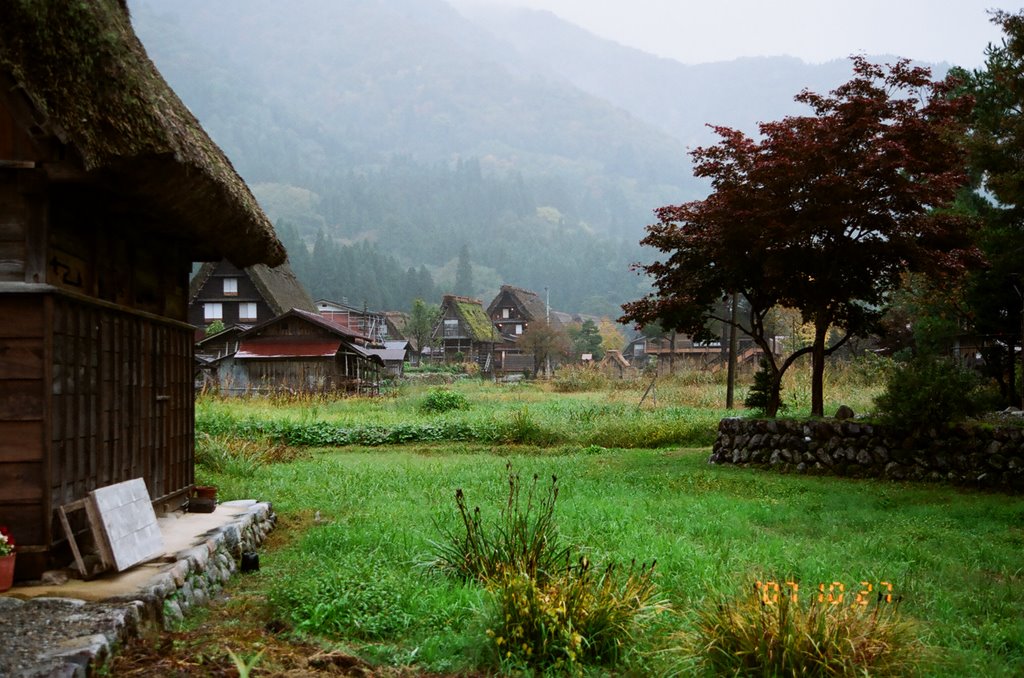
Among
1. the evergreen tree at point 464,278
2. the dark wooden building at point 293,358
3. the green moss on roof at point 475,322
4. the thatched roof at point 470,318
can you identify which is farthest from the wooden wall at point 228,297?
the evergreen tree at point 464,278

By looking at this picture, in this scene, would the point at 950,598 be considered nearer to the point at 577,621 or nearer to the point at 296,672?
the point at 577,621

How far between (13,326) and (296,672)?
127 inches

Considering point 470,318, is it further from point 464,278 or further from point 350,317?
point 464,278

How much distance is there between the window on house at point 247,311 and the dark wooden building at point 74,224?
123ft

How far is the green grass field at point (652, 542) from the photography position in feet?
17.7

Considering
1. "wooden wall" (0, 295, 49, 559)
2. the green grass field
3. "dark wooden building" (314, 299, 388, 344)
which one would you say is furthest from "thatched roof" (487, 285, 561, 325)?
"wooden wall" (0, 295, 49, 559)

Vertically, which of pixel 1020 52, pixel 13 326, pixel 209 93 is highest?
pixel 209 93

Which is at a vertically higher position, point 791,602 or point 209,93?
point 209,93

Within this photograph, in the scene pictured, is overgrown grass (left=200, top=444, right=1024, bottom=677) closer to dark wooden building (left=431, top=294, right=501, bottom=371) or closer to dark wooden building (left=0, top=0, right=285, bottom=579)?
dark wooden building (left=0, top=0, right=285, bottom=579)

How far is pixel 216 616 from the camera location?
19.5ft

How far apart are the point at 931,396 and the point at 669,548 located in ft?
22.7

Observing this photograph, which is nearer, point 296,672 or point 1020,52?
point 296,672

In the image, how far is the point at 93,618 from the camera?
4918mm

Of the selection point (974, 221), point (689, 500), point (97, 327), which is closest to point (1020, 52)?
point (974, 221)
